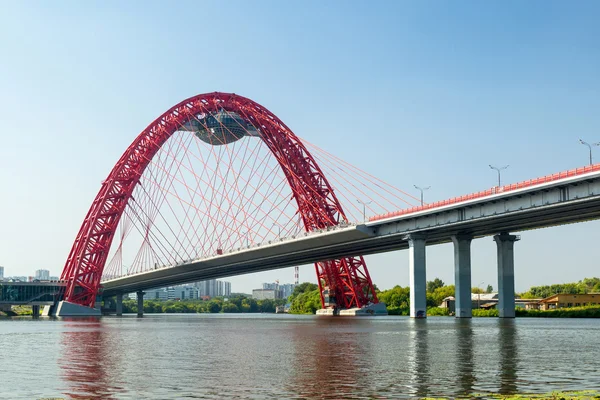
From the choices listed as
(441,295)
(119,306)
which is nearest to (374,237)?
(441,295)

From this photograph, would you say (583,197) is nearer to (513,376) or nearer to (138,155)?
(513,376)

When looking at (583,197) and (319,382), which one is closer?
(319,382)

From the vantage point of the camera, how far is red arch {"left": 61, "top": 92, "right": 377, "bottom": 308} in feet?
361

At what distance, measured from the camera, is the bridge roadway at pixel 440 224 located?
59.4 meters

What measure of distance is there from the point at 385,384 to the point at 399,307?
382 ft

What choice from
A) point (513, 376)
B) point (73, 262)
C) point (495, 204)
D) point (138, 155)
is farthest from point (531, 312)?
point (513, 376)

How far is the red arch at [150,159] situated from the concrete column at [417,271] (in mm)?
27833

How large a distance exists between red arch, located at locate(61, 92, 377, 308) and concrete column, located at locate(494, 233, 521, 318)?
28.7 meters

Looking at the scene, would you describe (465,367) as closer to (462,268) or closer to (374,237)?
(462,268)

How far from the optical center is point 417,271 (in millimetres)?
78312

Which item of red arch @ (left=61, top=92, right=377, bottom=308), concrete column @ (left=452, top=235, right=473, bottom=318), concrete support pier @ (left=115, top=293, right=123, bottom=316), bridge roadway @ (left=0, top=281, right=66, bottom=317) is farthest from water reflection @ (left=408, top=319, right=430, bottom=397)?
concrete support pier @ (left=115, top=293, right=123, bottom=316)

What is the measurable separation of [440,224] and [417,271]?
6548 mm

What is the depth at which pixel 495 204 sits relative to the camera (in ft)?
219

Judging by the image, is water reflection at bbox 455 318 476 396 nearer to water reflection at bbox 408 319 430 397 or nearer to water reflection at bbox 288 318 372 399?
water reflection at bbox 408 319 430 397
